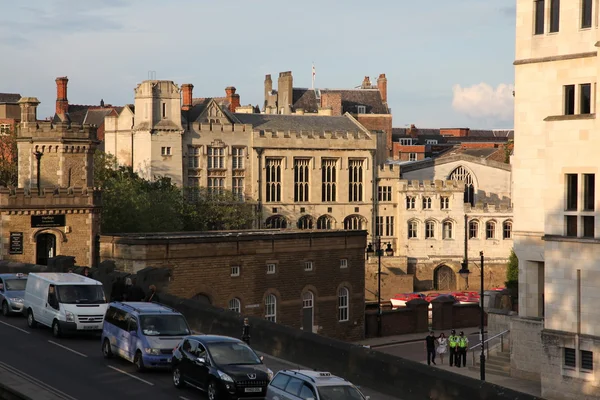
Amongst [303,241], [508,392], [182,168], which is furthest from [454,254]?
[508,392]

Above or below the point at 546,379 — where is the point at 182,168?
above

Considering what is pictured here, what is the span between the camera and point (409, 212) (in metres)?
103

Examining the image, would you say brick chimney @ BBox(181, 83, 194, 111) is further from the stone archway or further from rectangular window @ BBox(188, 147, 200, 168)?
the stone archway

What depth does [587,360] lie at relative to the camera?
3878 cm

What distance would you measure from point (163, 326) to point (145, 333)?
539mm

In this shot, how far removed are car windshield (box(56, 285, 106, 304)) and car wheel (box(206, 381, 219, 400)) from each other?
32.7 ft

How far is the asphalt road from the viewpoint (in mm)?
27031

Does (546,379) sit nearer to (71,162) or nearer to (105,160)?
(71,162)

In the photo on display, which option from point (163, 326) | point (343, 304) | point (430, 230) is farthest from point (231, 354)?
point (430, 230)

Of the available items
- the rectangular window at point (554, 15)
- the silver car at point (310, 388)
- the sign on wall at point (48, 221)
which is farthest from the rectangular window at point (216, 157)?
the silver car at point (310, 388)

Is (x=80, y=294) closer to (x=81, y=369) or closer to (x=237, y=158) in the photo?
(x=81, y=369)

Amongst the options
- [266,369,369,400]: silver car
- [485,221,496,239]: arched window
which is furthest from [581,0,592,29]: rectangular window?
[485,221,496,239]: arched window

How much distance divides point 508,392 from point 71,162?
42251mm

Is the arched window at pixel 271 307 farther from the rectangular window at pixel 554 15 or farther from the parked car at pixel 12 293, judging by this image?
the rectangular window at pixel 554 15
